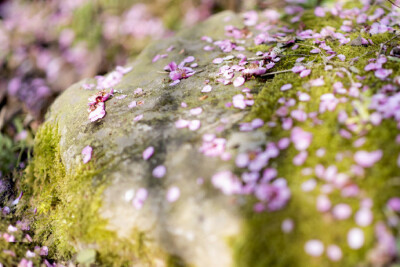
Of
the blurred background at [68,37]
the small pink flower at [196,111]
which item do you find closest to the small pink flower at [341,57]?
the small pink flower at [196,111]

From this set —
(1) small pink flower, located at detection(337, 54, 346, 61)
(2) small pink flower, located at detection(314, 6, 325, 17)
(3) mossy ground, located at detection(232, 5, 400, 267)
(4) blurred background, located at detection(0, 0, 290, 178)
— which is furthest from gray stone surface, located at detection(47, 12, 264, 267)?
(4) blurred background, located at detection(0, 0, 290, 178)

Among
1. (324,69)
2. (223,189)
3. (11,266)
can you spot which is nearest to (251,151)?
(223,189)

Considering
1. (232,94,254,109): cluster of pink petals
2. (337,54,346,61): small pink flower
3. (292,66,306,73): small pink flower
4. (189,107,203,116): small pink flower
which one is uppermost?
(292,66,306,73): small pink flower

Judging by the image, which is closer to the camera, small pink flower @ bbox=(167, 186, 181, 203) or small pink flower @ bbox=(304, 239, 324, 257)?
small pink flower @ bbox=(304, 239, 324, 257)

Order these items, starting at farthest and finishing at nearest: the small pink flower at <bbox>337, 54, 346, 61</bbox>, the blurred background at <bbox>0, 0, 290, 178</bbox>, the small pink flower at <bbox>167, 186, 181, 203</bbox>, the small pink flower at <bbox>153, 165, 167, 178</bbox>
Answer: the blurred background at <bbox>0, 0, 290, 178</bbox>
the small pink flower at <bbox>337, 54, 346, 61</bbox>
the small pink flower at <bbox>153, 165, 167, 178</bbox>
the small pink flower at <bbox>167, 186, 181, 203</bbox>

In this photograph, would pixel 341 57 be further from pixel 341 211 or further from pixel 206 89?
pixel 341 211

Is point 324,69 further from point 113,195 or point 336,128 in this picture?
point 113,195

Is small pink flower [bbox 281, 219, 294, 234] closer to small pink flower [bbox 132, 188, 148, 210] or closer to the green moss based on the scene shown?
the green moss
